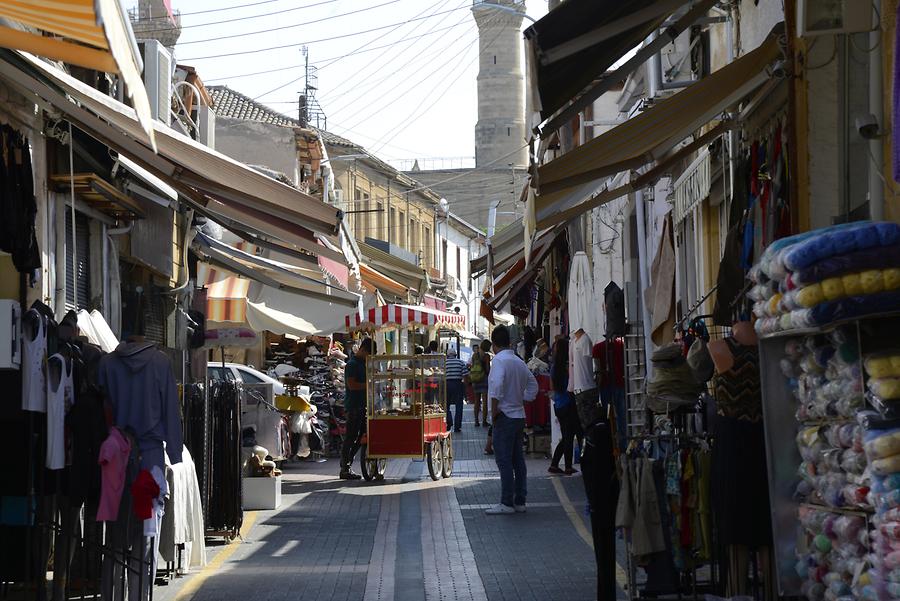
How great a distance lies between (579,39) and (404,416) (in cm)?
1096

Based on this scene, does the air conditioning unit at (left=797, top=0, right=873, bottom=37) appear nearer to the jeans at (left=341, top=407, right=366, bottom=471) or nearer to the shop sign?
the shop sign

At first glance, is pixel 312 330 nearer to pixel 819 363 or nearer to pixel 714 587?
pixel 714 587

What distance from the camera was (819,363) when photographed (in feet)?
21.5

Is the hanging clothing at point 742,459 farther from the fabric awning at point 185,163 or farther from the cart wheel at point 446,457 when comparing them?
the cart wheel at point 446,457

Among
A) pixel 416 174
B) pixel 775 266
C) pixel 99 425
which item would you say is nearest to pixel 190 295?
pixel 99 425

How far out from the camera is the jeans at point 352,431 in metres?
18.5

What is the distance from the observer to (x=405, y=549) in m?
11.8

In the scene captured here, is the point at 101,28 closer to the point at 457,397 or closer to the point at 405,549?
the point at 405,549

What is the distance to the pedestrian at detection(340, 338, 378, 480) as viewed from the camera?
18.5 metres

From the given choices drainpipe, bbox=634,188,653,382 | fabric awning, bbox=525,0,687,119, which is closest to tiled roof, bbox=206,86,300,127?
drainpipe, bbox=634,188,653,382

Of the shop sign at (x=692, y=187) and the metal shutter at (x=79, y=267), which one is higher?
the shop sign at (x=692, y=187)

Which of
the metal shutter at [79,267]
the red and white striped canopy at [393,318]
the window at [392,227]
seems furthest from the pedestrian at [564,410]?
the window at [392,227]

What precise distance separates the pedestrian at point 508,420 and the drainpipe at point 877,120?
7.54m

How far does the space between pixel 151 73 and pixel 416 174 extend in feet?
189
